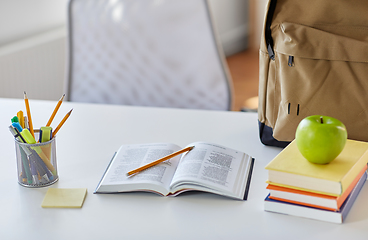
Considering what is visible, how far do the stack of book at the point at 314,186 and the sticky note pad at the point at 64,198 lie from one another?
35 cm

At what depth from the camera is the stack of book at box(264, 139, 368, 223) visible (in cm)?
75

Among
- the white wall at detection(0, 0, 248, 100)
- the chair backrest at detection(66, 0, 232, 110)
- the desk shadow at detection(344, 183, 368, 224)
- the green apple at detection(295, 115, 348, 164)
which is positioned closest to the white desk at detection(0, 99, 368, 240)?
the desk shadow at detection(344, 183, 368, 224)

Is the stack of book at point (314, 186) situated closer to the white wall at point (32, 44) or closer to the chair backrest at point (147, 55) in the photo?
the chair backrest at point (147, 55)

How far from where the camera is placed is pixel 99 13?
1.76 metres

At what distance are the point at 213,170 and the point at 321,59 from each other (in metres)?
0.33

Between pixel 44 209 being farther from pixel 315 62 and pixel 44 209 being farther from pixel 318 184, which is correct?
pixel 315 62

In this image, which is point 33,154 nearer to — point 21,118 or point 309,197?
point 21,118

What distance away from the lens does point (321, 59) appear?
37.1 inches

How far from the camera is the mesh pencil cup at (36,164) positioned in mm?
863

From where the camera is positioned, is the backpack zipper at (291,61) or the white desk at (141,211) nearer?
the white desk at (141,211)

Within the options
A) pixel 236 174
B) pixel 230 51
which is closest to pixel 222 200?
pixel 236 174

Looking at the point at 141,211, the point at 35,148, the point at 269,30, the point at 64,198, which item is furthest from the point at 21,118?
the point at 269,30

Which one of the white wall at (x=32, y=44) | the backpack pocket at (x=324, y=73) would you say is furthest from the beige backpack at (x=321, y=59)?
the white wall at (x=32, y=44)

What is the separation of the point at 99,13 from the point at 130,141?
2.67ft
